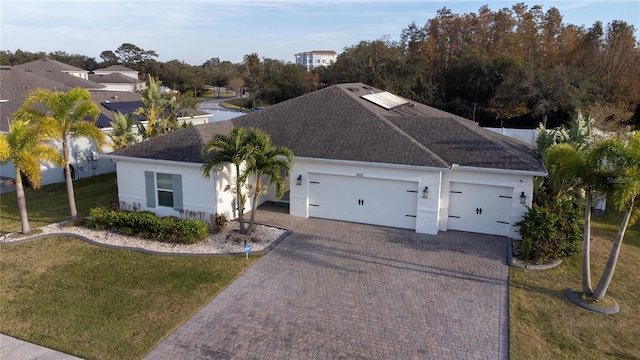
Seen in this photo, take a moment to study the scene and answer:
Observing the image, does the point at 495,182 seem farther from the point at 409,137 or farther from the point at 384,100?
the point at 384,100

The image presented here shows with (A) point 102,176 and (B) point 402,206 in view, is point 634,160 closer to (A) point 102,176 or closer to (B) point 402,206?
(B) point 402,206

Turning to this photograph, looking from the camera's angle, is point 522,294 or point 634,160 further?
point 522,294

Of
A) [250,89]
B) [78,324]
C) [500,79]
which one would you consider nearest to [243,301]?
[78,324]

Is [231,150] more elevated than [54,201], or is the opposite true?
[231,150]

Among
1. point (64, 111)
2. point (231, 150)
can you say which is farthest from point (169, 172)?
point (64, 111)

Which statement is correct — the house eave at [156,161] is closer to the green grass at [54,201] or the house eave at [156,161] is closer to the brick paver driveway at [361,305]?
the green grass at [54,201]
